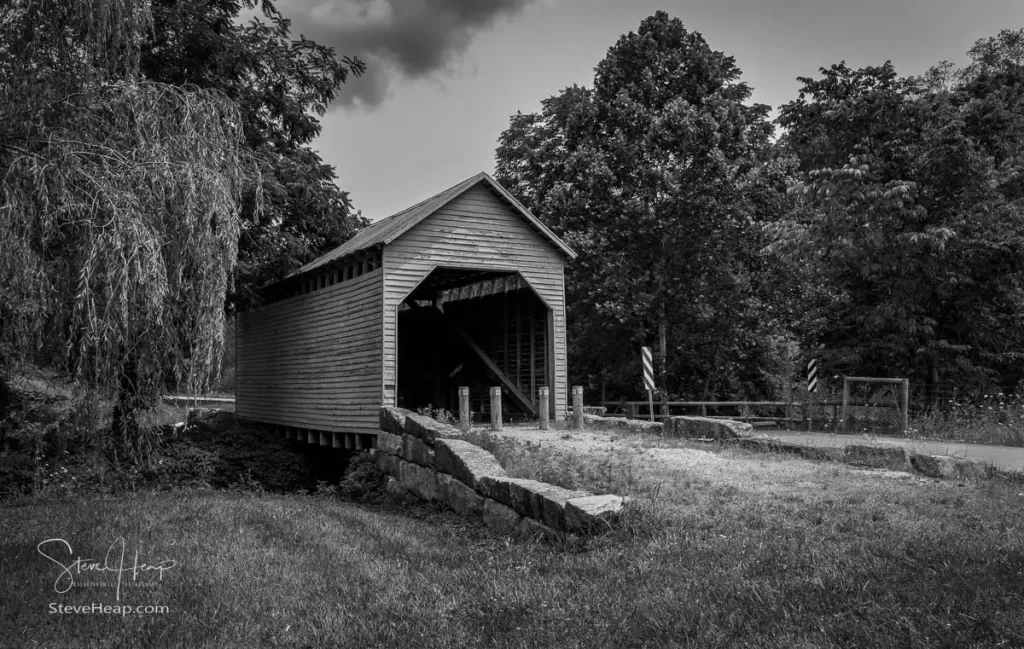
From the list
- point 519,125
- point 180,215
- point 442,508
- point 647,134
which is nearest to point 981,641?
point 180,215

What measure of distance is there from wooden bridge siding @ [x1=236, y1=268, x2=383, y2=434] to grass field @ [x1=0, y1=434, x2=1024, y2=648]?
648cm

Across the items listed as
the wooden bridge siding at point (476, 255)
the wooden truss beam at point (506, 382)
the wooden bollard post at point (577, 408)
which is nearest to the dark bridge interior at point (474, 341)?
the wooden truss beam at point (506, 382)

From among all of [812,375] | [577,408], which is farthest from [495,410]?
[812,375]

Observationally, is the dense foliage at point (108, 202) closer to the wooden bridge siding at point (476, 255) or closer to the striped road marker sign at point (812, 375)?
the wooden bridge siding at point (476, 255)

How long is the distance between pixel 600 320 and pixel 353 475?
12858 mm

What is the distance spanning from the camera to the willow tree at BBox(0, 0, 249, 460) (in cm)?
671

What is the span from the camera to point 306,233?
21078 millimetres

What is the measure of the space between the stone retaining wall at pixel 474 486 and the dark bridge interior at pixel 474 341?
4.65 meters

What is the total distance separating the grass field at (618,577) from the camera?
15.6ft

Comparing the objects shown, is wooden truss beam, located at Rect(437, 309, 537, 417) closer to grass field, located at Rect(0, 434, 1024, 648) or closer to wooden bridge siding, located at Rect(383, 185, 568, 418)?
wooden bridge siding, located at Rect(383, 185, 568, 418)

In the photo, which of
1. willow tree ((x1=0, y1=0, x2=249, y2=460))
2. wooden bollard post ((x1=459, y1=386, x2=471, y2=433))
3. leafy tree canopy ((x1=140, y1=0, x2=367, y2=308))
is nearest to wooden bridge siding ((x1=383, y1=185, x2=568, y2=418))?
wooden bollard post ((x1=459, y1=386, x2=471, y2=433))

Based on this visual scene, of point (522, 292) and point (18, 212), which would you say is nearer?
point (18, 212)

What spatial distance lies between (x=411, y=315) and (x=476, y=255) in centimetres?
705

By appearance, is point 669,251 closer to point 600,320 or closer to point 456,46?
point 600,320
